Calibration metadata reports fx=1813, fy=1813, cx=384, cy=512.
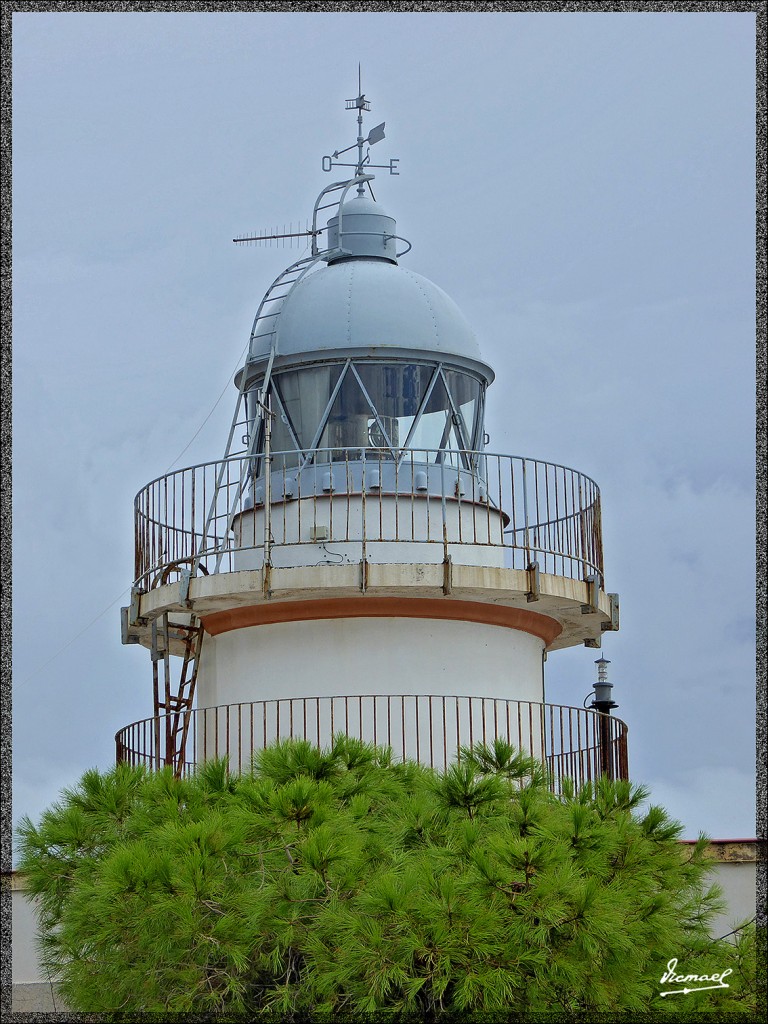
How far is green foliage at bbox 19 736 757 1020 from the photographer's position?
1241 cm

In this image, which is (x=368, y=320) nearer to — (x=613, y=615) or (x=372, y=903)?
(x=613, y=615)

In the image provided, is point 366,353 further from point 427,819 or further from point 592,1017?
point 592,1017

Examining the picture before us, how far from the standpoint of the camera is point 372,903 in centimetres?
1249

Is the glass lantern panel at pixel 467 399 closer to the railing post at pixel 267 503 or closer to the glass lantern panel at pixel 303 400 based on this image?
the glass lantern panel at pixel 303 400

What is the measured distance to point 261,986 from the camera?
A: 13062 mm

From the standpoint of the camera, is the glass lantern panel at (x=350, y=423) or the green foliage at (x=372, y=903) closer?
the green foliage at (x=372, y=903)

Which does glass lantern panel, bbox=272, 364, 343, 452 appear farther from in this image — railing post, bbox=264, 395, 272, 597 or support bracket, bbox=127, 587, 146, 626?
support bracket, bbox=127, 587, 146, 626

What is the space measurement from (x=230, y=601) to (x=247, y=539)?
3.81 ft
